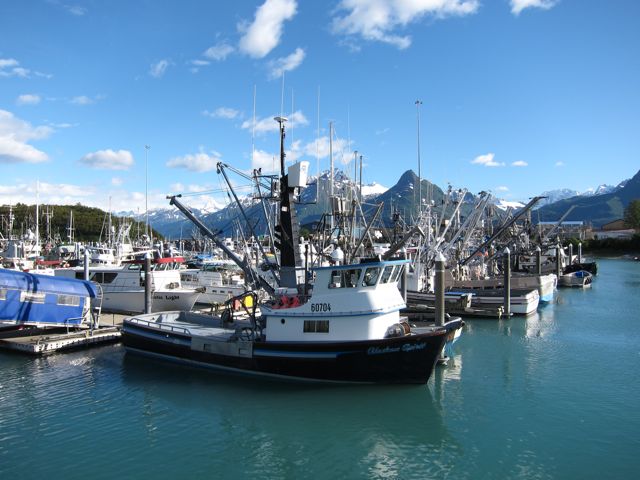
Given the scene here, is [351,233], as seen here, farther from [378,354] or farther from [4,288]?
[4,288]

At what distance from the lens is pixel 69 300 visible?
74.0 feet

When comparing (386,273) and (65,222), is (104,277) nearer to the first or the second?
(386,273)

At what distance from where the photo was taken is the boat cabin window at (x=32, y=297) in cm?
2056

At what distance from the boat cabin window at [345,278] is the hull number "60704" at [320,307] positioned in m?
0.70

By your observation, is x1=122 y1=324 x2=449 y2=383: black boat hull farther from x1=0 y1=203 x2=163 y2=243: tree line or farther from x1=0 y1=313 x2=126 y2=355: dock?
x1=0 y1=203 x2=163 y2=243: tree line

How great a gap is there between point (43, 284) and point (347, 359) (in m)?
14.4

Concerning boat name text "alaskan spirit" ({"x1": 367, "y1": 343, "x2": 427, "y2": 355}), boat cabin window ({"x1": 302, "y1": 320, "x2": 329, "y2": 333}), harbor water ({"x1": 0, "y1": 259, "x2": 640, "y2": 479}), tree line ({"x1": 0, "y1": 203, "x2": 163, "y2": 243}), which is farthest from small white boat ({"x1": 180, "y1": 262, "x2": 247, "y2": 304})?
tree line ({"x1": 0, "y1": 203, "x2": 163, "y2": 243})

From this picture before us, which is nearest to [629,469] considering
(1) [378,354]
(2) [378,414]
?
(2) [378,414]

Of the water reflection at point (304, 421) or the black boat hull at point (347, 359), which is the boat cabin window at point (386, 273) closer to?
the black boat hull at point (347, 359)

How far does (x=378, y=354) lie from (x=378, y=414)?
7.41 feet

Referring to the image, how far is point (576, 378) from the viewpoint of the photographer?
1836 centimetres

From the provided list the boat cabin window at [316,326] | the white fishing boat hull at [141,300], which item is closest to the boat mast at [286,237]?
the boat cabin window at [316,326]

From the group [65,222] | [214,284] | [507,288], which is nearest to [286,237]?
[214,284]

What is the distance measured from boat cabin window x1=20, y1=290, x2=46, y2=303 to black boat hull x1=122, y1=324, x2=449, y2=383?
9.59m
